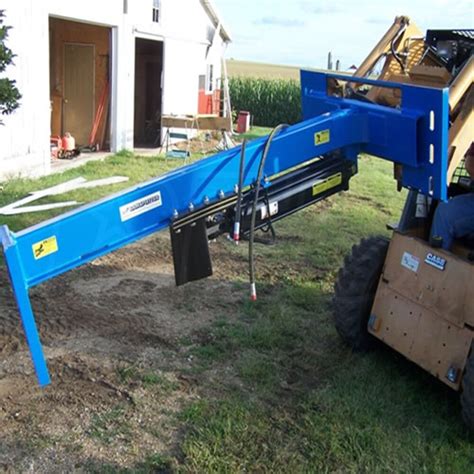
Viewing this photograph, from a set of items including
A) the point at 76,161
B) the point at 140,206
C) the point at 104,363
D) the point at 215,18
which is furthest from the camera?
the point at 215,18

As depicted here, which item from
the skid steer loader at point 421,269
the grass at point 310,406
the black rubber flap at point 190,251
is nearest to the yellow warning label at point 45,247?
the black rubber flap at point 190,251

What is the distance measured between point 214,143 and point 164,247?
10573mm

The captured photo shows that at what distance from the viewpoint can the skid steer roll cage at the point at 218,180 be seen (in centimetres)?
284

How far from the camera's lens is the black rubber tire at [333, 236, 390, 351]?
4445 millimetres

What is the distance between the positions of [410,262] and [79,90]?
11761 millimetres

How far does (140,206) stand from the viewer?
9.95 feet

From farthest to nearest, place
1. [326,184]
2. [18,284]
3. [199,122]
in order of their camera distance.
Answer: [199,122] → [326,184] → [18,284]

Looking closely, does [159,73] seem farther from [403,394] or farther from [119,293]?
[403,394]

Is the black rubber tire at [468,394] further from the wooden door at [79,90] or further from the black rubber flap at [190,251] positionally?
the wooden door at [79,90]

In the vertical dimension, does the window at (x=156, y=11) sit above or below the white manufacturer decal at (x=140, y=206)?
above

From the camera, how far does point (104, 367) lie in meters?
4.32

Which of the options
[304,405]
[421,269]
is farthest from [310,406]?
[421,269]

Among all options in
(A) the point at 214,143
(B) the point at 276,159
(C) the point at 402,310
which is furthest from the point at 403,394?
(A) the point at 214,143

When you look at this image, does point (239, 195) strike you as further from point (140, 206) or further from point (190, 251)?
point (140, 206)
